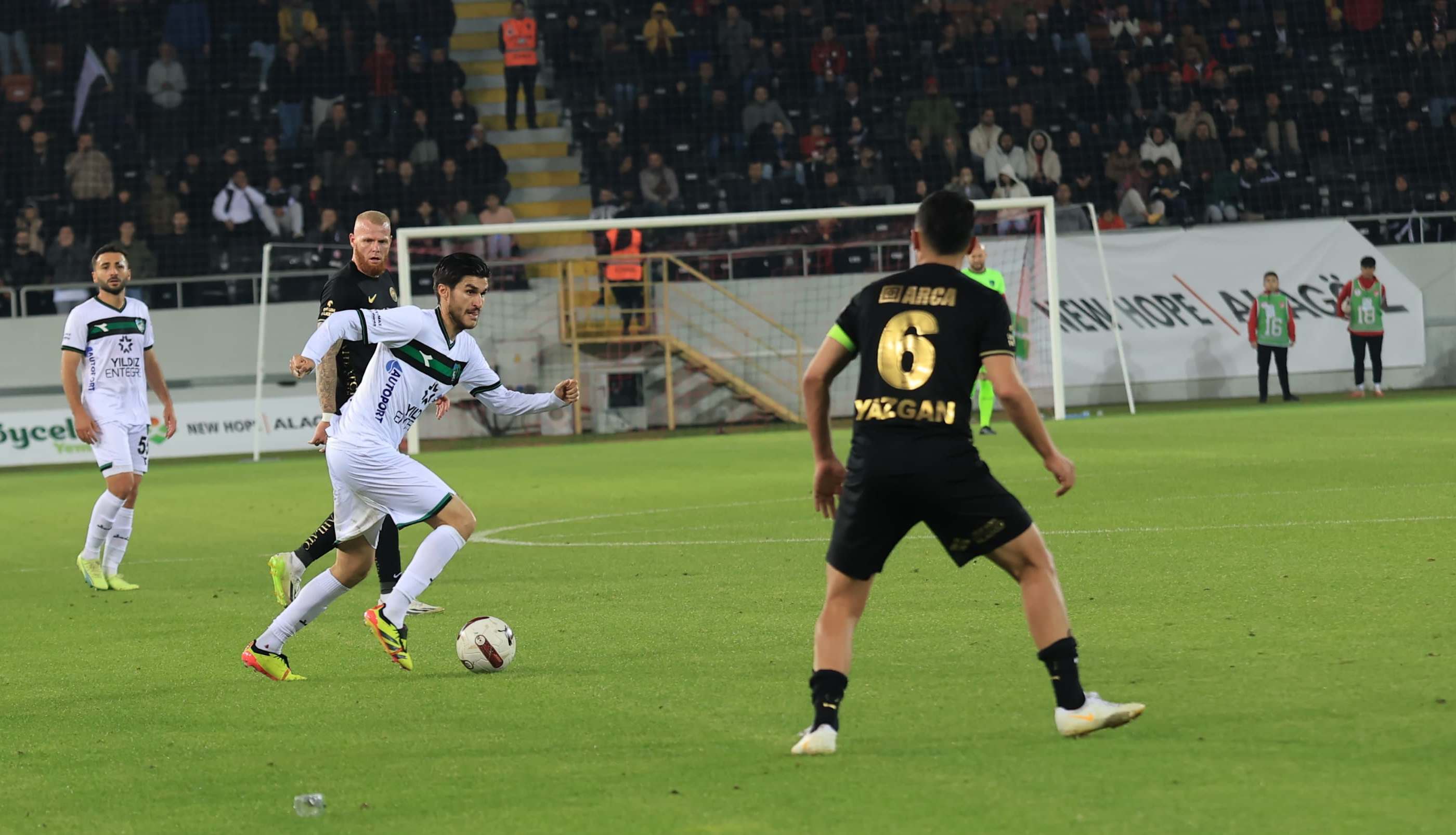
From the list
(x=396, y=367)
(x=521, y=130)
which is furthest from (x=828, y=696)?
(x=521, y=130)

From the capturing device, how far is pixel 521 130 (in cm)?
3172

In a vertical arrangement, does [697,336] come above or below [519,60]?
below

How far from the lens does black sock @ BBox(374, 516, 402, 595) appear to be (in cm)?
945

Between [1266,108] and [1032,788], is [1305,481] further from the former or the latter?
[1266,108]

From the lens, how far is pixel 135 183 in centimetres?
2914

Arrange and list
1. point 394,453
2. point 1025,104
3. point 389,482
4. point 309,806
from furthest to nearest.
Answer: point 1025,104 < point 394,453 < point 389,482 < point 309,806

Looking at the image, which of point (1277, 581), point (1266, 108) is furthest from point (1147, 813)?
point (1266, 108)

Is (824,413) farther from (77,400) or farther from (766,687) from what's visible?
(77,400)

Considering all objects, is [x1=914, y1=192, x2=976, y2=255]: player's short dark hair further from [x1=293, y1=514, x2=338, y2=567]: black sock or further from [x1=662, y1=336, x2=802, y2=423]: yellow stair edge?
[x1=662, y1=336, x2=802, y2=423]: yellow stair edge

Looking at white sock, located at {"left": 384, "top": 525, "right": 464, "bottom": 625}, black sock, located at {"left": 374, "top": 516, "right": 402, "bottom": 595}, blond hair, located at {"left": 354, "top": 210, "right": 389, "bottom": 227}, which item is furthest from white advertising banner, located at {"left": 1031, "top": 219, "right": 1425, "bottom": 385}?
white sock, located at {"left": 384, "top": 525, "right": 464, "bottom": 625}

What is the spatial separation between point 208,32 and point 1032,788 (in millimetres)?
29738

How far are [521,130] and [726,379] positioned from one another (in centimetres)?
775

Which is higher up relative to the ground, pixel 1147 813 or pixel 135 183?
pixel 135 183

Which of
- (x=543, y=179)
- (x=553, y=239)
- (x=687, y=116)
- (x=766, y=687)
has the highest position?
(x=687, y=116)
